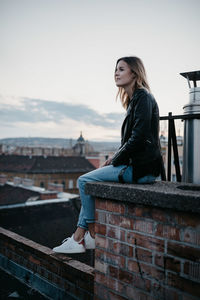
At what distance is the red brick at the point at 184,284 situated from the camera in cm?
151

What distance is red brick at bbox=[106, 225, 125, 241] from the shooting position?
6.21 ft

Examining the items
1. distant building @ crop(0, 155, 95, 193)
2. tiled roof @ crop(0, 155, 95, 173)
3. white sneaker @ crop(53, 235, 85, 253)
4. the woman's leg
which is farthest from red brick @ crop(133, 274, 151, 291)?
tiled roof @ crop(0, 155, 95, 173)

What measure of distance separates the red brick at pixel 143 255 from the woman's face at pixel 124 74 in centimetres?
144

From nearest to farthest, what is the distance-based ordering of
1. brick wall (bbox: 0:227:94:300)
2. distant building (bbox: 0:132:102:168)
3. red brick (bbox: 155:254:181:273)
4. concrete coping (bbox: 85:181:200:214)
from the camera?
concrete coping (bbox: 85:181:200:214), red brick (bbox: 155:254:181:273), brick wall (bbox: 0:227:94:300), distant building (bbox: 0:132:102:168)

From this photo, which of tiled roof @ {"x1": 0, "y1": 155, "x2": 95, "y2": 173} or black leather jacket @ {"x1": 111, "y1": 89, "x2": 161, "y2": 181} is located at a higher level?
black leather jacket @ {"x1": 111, "y1": 89, "x2": 161, "y2": 181}

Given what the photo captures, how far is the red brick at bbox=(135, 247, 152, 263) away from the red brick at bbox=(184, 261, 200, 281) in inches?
9.9

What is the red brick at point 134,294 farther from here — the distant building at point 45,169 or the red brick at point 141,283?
the distant building at point 45,169

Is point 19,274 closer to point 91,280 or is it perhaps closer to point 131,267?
point 91,280

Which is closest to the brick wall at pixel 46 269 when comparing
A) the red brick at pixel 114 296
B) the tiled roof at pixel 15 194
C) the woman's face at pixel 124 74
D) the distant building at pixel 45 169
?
the red brick at pixel 114 296

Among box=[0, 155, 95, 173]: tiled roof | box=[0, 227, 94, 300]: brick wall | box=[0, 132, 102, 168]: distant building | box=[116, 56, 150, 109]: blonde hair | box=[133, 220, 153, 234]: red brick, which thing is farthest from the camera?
box=[0, 132, 102, 168]: distant building

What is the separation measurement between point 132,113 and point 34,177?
145ft

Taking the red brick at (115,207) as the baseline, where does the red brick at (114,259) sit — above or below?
below

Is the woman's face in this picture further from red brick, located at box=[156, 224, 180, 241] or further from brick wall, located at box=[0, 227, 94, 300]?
brick wall, located at box=[0, 227, 94, 300]

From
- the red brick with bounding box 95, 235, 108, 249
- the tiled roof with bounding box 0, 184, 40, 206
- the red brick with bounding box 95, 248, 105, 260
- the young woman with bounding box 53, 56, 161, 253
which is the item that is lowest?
the tiled roof with bounding box 0, 184, 40, 206
